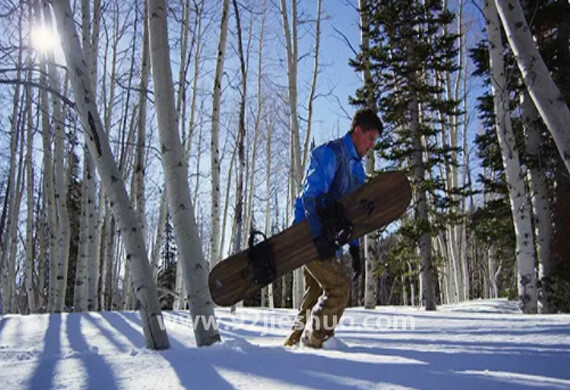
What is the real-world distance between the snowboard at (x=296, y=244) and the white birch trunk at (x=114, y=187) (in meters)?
0.56

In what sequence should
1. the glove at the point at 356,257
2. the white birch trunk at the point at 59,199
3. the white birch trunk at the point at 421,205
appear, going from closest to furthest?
the glove at the point at 356,257 → the white birch trunk at the point at 59,199 → the white birch trunk at the point at 421,205

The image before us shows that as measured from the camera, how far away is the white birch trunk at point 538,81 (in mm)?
3422

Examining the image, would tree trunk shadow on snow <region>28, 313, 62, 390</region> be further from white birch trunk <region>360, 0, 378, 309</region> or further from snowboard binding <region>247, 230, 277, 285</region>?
white birch trunk <region>360, 0, 378, 309</region>

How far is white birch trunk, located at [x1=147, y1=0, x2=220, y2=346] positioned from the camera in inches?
118

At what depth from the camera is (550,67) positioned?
8.28 m

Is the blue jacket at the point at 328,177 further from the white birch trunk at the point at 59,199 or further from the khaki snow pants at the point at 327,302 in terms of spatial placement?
the white birch trunk at the point at 59,199

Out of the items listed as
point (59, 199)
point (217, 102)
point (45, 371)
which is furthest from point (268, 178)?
point (45, 371)

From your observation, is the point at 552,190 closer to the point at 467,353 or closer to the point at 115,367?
the point at 467,353

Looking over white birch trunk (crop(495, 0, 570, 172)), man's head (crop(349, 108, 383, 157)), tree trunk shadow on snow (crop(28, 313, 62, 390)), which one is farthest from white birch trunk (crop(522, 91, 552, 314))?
tree trunk shadow on snow (crop(28, 313, 62, 390))

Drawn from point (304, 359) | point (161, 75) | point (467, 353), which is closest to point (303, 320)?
point (304, 359)

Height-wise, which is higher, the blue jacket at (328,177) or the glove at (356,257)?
the blue jacket at (328,177)

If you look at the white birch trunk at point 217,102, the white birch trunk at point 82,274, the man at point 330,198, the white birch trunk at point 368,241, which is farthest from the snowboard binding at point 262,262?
the white birch trunk at point 82,274

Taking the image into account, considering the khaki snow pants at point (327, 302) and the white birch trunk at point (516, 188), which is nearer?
the khaki snow pants at point (327, 302)

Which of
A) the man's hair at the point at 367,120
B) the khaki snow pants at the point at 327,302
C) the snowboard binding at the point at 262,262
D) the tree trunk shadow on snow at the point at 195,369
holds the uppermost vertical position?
the man's hair at the point at 367,120
